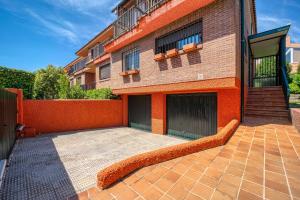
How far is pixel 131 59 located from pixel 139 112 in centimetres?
388

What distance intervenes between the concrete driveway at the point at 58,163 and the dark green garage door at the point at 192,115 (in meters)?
0.83

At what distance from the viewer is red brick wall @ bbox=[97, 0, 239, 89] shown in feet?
17.1

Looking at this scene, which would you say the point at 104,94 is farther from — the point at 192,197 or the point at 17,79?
the point at 192,197

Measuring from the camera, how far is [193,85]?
6.18 meters

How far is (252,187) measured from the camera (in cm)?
232

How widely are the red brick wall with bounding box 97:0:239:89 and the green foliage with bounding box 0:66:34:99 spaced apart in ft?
38.5

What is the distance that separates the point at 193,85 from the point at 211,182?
14.0ft

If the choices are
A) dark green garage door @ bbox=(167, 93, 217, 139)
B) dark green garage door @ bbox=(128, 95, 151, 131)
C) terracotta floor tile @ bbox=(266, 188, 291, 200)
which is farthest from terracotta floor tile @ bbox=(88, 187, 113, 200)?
dark green garage door @ bbox=(128, 95, 151, 131)

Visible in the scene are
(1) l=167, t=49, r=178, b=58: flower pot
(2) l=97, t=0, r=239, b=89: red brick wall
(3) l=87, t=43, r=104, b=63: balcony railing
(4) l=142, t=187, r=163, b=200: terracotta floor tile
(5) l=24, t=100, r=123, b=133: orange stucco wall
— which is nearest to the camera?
(4) l=142, t=187, r=163, b=200: terracotta floor tile

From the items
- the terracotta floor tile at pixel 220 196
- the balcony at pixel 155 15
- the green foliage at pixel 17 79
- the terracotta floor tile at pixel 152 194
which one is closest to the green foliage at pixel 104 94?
the balcony at pixel 155 15

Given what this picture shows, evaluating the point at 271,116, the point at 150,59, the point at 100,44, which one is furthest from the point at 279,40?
the point at 100,44

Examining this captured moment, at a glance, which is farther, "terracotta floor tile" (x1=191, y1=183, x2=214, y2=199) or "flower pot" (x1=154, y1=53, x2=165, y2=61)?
"flower pot" (x1=154, y1=53, x2=165, y2=61)

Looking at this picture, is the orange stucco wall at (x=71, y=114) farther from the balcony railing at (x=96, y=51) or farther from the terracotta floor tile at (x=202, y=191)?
the terracotta floor tile at (x=202, y=191)

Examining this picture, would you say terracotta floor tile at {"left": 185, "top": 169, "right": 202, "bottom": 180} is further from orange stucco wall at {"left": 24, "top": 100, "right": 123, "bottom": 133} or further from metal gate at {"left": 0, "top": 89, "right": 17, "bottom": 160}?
orange stucco wall at {"left": 24, "top": 100, "right": 123, "bottom": 133}
